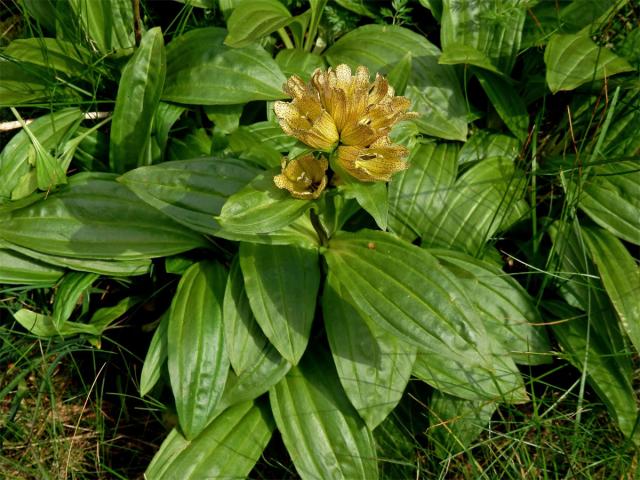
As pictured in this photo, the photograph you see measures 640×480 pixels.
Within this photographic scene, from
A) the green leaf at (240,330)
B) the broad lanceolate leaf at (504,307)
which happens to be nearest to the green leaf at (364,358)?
the green leaf at (240,330)

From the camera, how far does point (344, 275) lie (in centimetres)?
224

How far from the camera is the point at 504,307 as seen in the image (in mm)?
2514

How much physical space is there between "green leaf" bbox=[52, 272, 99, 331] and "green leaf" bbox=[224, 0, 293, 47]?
1041 millimetres

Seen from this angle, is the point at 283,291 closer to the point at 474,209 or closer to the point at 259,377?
the point at 259,377

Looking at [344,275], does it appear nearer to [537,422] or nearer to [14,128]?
[537,422]

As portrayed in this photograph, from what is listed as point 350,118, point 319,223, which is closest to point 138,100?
point 319,223

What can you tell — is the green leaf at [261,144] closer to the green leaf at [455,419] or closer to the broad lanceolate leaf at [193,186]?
the broad lanceolate leaf at [193,186]

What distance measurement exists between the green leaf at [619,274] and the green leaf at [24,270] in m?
2.08

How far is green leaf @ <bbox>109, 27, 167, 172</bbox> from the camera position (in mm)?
2535

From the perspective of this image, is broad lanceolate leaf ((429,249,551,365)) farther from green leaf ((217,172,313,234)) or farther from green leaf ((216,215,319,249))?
green leaf ((217,172,313,234))

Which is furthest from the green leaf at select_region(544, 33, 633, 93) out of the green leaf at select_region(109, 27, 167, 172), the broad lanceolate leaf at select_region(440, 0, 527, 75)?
the green leaf at select_region(109, 27, 167, 172)

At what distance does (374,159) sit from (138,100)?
46.0 inches

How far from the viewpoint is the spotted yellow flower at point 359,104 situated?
1789 millimetres

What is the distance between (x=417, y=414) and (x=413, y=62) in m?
1.45
